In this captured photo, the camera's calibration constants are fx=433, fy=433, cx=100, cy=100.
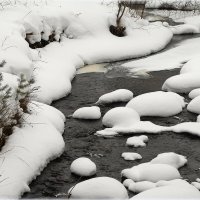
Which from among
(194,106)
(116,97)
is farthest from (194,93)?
(116,97)

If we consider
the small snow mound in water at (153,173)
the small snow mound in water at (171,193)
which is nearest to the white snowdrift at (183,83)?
the small snow mound in water at (153,173)

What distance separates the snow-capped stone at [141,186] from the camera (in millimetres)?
4370

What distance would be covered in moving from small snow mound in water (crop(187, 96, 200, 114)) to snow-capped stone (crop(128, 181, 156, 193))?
2.38 meters

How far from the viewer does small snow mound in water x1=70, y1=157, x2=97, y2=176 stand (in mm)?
4754

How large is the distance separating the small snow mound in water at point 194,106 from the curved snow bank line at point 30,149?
1.97 meters

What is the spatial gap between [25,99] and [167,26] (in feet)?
26.6

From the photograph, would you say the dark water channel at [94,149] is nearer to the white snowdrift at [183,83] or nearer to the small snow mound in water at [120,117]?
the small snow mound in water at [120,117]

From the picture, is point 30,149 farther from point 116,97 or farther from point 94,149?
point 116,97

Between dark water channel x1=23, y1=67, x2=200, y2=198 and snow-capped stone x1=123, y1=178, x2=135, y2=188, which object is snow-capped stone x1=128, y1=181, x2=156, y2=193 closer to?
snow-capped stone x1=123, y1=178, x2=135, y2=188

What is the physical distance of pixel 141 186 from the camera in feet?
14.4

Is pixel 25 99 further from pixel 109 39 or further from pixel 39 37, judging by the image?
pixel 109 39

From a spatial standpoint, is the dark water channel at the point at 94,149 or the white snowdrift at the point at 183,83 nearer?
the dark water channel at the point at 94,149

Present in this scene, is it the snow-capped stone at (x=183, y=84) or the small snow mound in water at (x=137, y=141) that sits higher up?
the snow-capped stone at (x=183, y=84)

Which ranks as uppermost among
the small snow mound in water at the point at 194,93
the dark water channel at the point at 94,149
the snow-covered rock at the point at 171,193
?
the snow-covered rock at the point at 171,193
